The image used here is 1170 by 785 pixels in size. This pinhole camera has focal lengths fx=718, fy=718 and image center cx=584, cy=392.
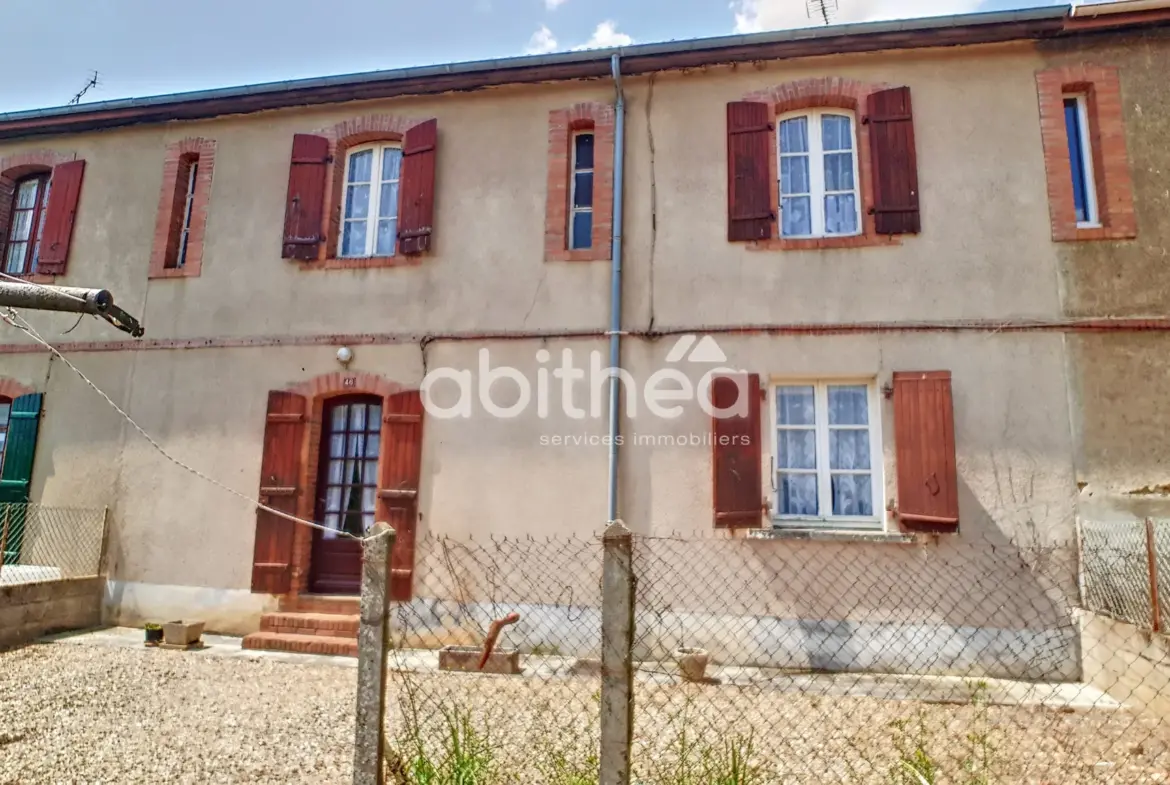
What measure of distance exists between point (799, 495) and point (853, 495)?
0.51m

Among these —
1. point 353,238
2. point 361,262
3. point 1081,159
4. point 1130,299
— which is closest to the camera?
point 1130,299

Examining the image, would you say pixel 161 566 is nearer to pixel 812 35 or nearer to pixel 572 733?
pixel 572 733

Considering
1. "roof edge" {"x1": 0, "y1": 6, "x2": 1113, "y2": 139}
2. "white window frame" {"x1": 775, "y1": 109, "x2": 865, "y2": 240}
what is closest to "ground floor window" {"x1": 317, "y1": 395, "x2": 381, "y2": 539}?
"roof edge" {"x1": 0, "y1": 6, "x2": 1113, "y2": 139}

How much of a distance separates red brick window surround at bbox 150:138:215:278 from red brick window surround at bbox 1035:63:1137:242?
940 cm

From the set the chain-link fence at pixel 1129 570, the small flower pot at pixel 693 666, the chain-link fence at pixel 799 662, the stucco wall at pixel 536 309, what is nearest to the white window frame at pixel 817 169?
the stucco wall at pixel 536 309

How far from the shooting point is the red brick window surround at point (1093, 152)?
694cm

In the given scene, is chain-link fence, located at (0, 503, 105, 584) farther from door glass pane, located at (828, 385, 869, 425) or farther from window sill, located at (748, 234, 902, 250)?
door glass pane, located at (828, 385, 869, 425)

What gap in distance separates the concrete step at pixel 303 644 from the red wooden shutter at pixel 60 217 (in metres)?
A: 5.44

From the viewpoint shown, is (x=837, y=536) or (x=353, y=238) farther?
(x=353, y=238)

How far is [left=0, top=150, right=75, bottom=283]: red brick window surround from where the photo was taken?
949 cm

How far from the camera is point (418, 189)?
8.22 meters

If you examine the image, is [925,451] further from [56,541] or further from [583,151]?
[56,541]

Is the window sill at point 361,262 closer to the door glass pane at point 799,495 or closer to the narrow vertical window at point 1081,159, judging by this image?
the door glass pane at point 799,495

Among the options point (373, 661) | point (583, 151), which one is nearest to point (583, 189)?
point (583, 151)
